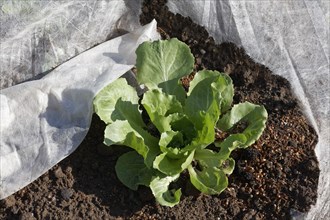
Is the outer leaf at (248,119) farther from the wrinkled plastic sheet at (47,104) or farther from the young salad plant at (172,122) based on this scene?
the wrinkled plastic sheet at (47,104)

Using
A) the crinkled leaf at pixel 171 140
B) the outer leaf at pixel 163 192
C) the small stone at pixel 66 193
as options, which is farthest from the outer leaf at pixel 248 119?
the small stone at pixel 66 193

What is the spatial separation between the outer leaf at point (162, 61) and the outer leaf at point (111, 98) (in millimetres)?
74

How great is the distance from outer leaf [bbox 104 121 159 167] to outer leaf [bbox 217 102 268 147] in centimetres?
31

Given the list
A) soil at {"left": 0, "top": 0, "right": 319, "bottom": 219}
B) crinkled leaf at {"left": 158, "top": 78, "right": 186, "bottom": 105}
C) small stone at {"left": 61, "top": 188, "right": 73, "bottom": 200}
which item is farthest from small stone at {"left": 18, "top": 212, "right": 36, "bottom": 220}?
crinkled leaf at {"left": 158, "top": 78, "right": 186, "bottom": 105}

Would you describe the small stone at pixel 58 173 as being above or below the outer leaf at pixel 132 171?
above

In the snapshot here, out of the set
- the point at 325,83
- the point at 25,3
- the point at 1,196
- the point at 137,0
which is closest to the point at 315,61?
the point at 325,83

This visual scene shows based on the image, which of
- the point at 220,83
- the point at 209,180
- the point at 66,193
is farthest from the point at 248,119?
the point at 66,193

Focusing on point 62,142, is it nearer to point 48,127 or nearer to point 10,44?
point 48,127

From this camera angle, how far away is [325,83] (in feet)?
9.17

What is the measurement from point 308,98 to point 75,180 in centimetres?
103

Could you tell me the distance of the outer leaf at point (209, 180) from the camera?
240 cm

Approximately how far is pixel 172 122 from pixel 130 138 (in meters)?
0.20

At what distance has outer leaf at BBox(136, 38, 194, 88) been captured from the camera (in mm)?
2547

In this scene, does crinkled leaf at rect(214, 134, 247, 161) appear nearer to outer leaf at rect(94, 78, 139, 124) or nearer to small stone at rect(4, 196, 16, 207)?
outer leaf at rect(94, 78, 139, 124)
